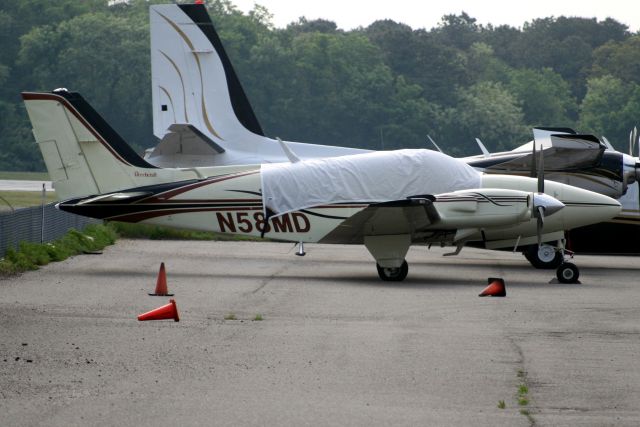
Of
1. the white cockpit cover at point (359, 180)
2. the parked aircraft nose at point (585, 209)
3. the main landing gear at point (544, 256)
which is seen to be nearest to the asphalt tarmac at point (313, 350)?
the parked aircraft nose at point (585, 209)

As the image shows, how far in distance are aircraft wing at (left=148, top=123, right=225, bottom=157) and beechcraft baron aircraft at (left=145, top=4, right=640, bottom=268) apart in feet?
0.06

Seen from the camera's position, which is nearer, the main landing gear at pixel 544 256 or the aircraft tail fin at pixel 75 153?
the aircraft tail fin at pixel 75 153

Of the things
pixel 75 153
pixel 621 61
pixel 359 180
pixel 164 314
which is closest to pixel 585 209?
pixel 359 180

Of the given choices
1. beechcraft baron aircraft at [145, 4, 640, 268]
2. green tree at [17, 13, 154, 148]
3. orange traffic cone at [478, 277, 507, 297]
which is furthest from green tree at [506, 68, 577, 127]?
orange traffic cone at [478, 277, 507, 297]

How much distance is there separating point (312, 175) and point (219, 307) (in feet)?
15.3

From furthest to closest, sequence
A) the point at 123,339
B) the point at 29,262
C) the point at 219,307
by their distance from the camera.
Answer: the point at 29,262 < the point at 219,307 < the point at 123,339

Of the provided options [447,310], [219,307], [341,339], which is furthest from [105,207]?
[341,339]

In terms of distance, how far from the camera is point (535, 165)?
883 inches

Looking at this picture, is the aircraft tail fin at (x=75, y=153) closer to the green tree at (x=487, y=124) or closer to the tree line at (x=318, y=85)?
the tree line at (x=318, y=85)

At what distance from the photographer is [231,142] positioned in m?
25.5

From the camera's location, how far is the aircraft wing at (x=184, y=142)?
23422mm

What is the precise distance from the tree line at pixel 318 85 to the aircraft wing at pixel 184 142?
4820cm

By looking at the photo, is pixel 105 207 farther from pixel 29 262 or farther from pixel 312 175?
pixel 312 175

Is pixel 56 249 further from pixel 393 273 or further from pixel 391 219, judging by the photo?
pixel 391 219
